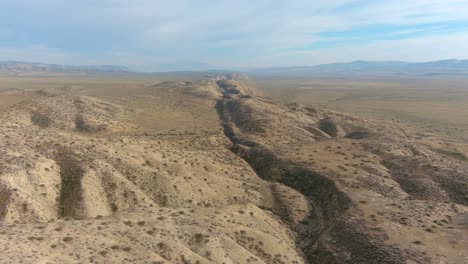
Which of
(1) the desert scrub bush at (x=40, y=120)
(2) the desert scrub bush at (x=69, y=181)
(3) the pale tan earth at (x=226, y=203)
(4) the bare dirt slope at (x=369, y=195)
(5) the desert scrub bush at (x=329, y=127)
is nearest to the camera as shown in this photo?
(3) the pale tan earth at (x=226, y=203)

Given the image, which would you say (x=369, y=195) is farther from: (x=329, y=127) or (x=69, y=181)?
(x=329, y=127)

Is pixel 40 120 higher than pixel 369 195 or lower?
higher

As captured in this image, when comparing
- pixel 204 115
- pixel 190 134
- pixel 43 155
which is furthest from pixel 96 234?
pixel 204 115

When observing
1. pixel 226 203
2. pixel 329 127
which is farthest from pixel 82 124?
pixel 329 127

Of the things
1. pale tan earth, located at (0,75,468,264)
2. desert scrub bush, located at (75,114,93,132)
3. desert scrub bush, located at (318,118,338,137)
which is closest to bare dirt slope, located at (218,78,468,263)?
pale tan earth, located at (0,75,468,264)

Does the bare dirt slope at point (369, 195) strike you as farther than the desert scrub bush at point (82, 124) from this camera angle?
No

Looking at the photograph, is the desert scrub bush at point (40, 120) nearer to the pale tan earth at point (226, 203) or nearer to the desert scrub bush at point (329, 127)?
the pale tan earth at point (226, 203)

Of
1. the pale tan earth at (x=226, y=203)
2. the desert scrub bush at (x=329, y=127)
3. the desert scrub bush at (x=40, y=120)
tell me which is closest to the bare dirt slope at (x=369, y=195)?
the pale tan earth at (x=226, y=203)
